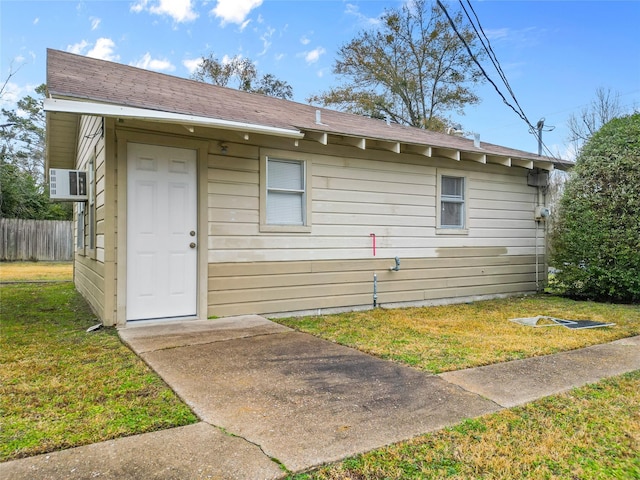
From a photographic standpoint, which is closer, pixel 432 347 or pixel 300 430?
pixel 300 430

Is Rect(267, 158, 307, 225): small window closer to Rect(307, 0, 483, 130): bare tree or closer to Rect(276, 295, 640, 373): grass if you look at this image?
Rect(276, 295, 640, 373): grass

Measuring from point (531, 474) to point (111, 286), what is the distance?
4.53m

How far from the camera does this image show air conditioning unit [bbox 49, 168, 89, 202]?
660 cm

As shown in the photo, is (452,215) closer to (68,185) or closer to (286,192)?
(286,192)

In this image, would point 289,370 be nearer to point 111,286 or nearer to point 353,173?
point 111,286

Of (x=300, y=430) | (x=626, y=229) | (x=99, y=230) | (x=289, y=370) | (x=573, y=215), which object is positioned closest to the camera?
(x=300, y=430)

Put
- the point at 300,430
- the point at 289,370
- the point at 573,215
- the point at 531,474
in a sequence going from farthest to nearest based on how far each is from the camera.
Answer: the point at 573,215, the point at 289,370, the point at 300,430, the point at 531,474

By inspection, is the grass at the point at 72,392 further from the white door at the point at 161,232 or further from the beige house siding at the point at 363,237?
the beige house siding at the point at 363,237

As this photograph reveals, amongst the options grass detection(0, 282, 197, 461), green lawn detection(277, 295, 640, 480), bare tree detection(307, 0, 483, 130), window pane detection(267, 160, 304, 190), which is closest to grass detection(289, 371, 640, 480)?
green lawn detection(277, 295, 640, 480)

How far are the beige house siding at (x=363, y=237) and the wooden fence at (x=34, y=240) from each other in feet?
51.7

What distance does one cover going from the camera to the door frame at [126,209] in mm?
4938

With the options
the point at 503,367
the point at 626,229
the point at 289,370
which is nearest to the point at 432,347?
the point at 503,367

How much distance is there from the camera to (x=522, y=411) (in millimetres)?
2676

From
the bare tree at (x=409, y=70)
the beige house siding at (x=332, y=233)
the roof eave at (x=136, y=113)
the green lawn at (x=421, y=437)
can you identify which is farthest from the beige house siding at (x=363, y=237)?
the bare tree at (x=409, y=70)
